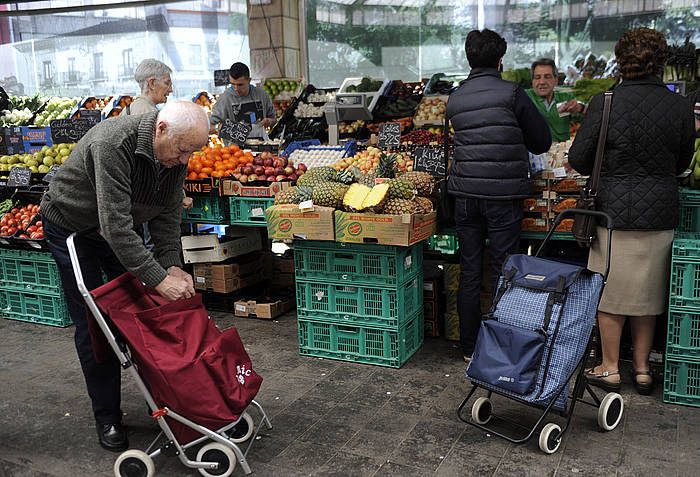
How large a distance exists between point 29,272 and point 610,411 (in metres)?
4.65

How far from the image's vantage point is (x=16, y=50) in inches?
536

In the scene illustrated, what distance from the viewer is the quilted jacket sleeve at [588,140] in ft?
12.1

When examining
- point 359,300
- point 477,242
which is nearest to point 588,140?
point 477,242

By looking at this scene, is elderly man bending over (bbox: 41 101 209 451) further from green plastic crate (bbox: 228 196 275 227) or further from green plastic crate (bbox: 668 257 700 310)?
green plastic crate (bbox: 668 257 700 310)

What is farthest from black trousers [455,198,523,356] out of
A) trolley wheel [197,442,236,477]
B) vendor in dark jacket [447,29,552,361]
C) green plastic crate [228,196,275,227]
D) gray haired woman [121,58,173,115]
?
gray haired woman [121,58,173,115]

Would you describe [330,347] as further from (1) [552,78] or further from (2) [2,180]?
(2) [2,180]

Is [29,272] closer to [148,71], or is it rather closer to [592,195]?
[148,71]

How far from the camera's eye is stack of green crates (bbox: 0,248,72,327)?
548cm

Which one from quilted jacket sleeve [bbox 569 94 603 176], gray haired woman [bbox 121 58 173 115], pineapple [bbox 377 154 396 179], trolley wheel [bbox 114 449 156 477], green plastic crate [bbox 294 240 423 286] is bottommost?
trolley wheel [bbox 114 449 156 477]

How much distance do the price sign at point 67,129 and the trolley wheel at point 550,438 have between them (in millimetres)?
4742

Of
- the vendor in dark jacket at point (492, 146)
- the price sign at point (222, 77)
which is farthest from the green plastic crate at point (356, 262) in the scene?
the price sign at point (222, 77)

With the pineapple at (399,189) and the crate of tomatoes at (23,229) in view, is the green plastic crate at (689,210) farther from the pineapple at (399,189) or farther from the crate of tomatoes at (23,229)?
the crate of tomatoes at (23,229)

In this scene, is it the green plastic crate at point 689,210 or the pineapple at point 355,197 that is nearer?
the green plastic crate at point 689,210

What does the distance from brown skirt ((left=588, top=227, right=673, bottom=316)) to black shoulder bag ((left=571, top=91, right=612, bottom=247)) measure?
10 centimetres
